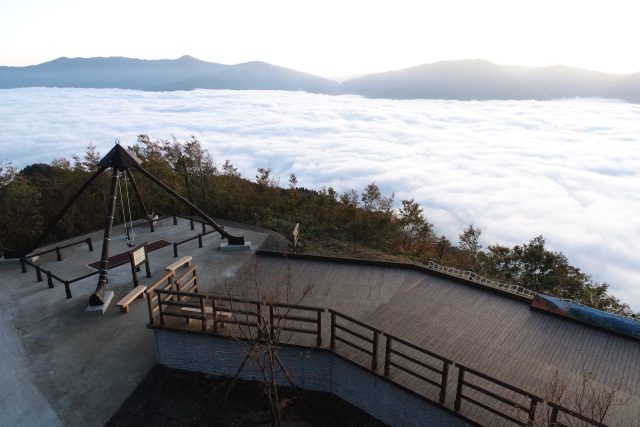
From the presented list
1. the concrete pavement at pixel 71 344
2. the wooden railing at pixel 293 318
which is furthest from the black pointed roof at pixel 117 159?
the wooden railing at pixel 293 318

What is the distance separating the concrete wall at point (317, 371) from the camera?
24.6ft

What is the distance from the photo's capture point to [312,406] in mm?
8328

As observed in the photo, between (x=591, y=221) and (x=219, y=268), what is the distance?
130652 mm

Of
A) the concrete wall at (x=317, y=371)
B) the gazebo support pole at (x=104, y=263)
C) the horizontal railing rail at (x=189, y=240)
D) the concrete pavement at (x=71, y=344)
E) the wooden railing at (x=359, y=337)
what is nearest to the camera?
the concrete wall at (x=317, y=371)

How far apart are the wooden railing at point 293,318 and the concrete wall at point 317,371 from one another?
472 millimetres

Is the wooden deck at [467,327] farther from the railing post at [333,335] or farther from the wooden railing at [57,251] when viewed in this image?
the wooden railing at [57,251]

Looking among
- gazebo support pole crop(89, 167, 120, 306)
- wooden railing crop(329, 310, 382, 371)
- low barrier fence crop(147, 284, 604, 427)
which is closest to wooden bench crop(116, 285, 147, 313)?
gazebo support pole crop(89, 167, 120, 306)

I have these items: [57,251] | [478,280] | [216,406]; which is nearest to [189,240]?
[57,251]

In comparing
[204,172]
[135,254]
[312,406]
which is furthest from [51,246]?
[312,406]

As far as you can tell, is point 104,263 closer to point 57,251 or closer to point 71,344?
point 71,344

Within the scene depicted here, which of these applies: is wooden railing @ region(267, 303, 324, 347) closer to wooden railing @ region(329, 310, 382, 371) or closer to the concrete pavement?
wooden railing @ region(329, 310, 382, 371)

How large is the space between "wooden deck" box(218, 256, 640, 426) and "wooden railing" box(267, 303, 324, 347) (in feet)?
1.60

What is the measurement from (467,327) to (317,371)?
4.10 metres

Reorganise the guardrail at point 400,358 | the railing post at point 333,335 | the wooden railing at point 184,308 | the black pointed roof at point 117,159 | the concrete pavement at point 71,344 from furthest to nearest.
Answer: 1. the black pointed roof at point 117,159
2. the wooden railing at point 184,308
3. the railing post at point 333,335
4. the concrete pavement at point 71,344
5. the guardrail at point 400,358
